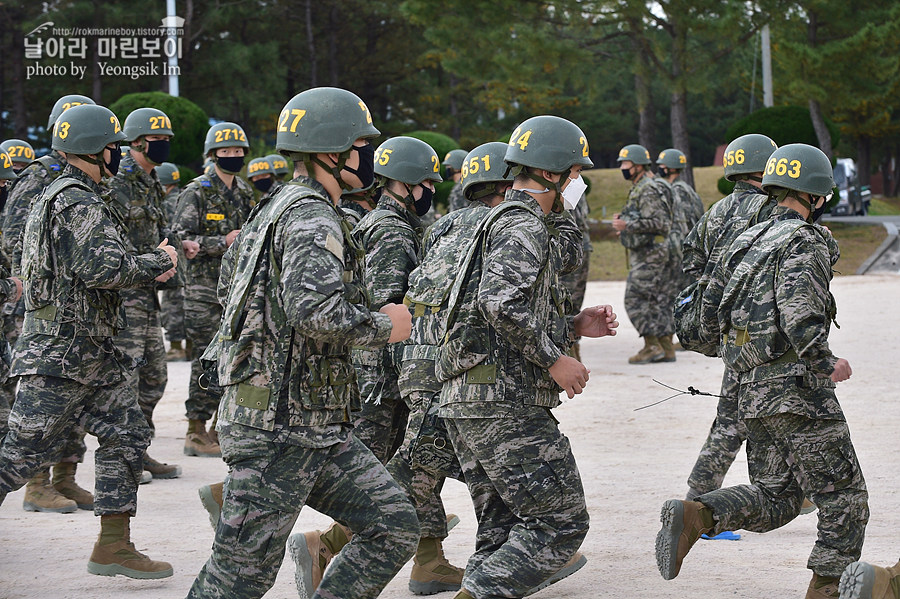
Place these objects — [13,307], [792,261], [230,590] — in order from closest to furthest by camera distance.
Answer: [230,590] < [792,261] < [13,307]

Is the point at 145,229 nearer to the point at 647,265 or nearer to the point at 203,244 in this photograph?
the point at 203,244

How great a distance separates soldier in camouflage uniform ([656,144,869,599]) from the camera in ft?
17.7

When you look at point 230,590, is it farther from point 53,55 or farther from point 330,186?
point 53,55

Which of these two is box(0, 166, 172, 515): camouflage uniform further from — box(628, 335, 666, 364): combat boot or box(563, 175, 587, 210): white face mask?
box(628, 335, 666, 364): combat boot

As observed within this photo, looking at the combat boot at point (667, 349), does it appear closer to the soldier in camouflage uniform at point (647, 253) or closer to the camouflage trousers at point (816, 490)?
the soldier in camouflage uniform at point (647, 253)

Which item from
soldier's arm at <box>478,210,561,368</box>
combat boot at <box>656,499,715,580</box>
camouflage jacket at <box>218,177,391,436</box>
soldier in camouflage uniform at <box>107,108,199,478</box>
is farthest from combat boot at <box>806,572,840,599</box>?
soldier in camouflage uniform at <box>107,108,199,478</box>

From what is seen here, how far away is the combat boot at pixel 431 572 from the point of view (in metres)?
5.89

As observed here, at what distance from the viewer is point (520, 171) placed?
203 inches

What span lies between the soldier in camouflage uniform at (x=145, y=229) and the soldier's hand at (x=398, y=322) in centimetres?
396

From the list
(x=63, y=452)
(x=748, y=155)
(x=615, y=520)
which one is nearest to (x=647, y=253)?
(x=748, y=155)

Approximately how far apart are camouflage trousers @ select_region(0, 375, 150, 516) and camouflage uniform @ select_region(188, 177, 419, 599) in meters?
1.97

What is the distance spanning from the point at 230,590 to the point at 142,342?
431 centimetres

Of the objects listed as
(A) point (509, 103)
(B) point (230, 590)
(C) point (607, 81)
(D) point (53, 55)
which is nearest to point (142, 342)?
(B) point (230, 590)

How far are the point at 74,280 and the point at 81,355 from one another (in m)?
0.41
